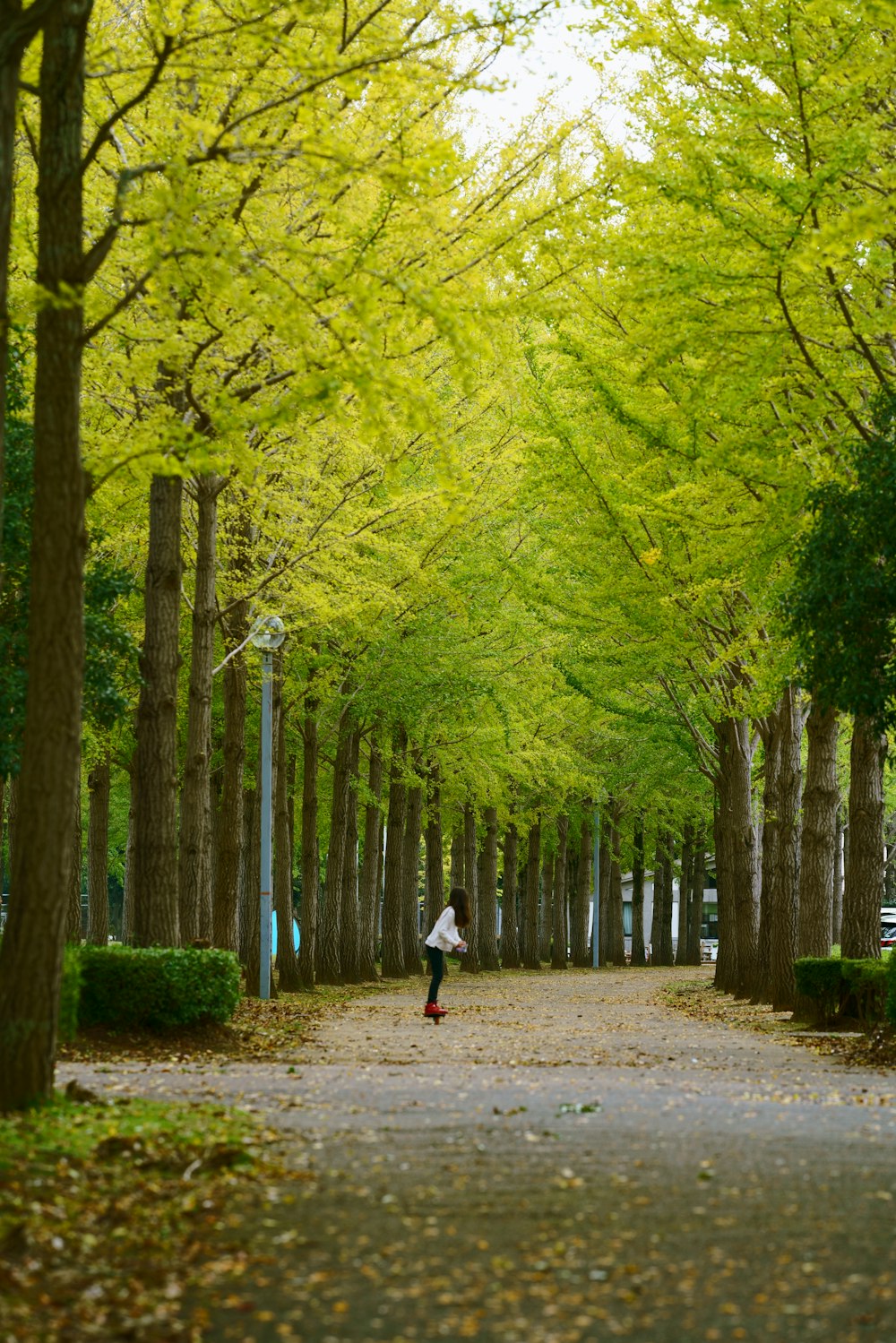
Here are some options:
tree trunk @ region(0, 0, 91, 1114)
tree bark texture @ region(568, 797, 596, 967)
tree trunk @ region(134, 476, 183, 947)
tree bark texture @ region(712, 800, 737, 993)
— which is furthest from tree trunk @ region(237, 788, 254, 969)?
tree bark texture @ region(568, 797, 596, 967)

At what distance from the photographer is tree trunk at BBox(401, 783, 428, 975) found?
34.4m

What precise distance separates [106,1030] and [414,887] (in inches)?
859

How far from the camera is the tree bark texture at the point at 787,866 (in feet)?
67.7

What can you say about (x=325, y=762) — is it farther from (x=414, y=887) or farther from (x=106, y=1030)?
(x=106, y=1030)

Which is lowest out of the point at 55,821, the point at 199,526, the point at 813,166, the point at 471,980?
the point at 471,980

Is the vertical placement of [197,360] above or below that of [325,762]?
above

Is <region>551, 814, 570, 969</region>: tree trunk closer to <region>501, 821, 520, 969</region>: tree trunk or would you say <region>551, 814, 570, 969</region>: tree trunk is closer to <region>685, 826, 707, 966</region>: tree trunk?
<region>501, 821, 520, 969</region>: tree trunk

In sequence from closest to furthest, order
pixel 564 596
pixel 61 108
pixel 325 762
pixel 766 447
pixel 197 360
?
pixel 61 108 → pixel 197 360 → pixel 766 447 → pixel 564 596 → pixel 325 762

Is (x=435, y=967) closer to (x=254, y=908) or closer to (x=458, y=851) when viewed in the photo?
(x=254, y=908)

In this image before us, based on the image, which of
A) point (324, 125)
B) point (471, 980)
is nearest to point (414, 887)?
point (471, 980)

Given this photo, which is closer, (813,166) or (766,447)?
(813,166)

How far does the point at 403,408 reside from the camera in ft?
35.0

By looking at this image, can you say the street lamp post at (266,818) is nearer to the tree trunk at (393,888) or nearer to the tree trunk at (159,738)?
the tree trunk at (159,738)

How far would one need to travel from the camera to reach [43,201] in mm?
8445
